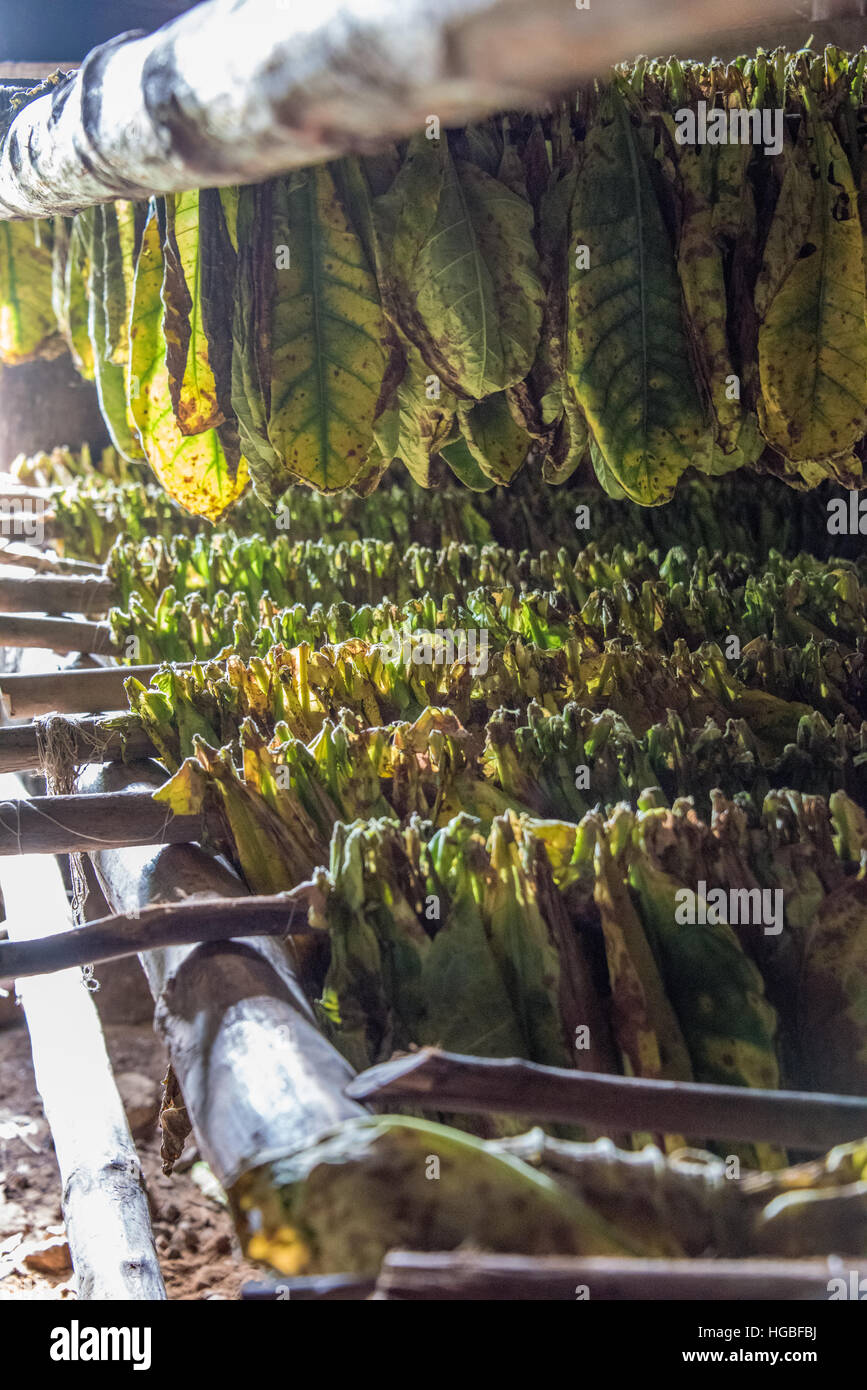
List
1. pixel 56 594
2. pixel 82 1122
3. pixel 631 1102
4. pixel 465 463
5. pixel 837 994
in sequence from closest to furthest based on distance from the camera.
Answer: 1. pixel 631 1102
2. pixel 837 994
3. pixel 82 1122
4. pixel 465 463
5. pixel 56 594

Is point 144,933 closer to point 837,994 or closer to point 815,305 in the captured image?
point 837,994

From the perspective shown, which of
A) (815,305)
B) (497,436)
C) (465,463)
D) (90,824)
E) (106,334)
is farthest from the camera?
(106,334)

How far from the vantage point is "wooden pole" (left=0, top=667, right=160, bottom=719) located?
6.88 feet

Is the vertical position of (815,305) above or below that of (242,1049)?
above

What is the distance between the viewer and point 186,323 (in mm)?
1815

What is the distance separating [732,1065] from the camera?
104cm

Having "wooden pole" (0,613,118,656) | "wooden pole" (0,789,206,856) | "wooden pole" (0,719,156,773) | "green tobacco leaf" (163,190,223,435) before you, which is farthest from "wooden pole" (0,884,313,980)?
"wooden pole" (0,613,118,656)

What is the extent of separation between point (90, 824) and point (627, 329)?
1.09m

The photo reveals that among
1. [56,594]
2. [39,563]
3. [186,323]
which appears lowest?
[56,594]

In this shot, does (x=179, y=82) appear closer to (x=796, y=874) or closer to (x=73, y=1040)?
(x=796, y=874)

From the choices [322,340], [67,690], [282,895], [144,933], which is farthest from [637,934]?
[67,690]

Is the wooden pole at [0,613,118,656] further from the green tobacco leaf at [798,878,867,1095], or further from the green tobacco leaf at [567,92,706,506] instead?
the green tobacco leaf at [798,878,867,1095]
